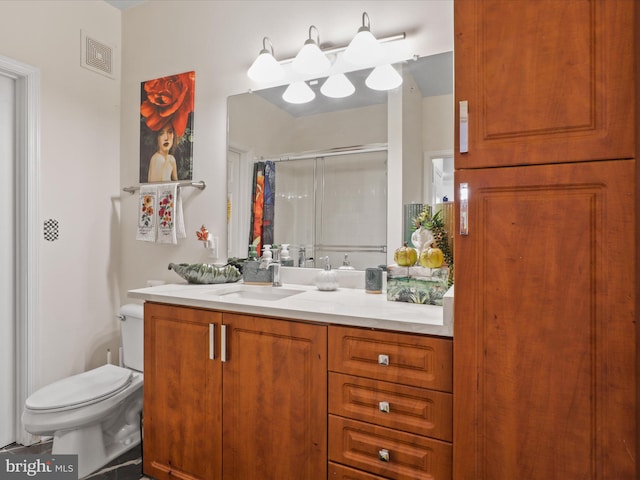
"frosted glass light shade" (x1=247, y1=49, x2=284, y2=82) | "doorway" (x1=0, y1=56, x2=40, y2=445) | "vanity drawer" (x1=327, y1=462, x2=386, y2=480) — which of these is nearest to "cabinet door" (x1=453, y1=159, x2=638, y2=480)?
"vanity drawer" (x1=327, y1=462, x2=386, y2=480)

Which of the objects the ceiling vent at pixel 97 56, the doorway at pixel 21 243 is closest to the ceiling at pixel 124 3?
the ceiling vent at pixel 97 56

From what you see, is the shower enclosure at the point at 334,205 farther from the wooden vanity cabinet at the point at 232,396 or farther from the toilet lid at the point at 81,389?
the toilet lid at the point at 81,389

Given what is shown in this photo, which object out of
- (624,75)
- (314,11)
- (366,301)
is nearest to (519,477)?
(366,301)

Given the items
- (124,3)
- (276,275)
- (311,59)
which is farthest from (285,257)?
(124,3)

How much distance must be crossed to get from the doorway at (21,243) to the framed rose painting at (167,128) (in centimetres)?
56

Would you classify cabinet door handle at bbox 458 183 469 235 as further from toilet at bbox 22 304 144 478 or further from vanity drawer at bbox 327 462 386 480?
toilet at bbox 22 304 144 478

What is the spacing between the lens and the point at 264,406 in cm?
143

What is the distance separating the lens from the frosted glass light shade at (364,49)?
1.78 meters

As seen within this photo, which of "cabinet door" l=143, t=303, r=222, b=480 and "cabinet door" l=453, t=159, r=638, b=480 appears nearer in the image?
"cabinet door" l=453, t=159, r=638, b=480

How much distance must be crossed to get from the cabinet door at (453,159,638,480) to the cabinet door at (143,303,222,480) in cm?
94

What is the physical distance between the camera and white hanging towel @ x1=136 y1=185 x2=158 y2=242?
232cm

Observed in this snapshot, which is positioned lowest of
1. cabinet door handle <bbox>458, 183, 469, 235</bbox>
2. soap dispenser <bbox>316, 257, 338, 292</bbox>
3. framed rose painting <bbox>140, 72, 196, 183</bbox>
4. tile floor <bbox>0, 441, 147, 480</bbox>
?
tile floor <bbox>0, 441, 147, 480</bbox>

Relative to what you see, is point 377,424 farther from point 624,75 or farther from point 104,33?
point 104,33

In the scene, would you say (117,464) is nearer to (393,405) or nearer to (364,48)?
(393,405)
